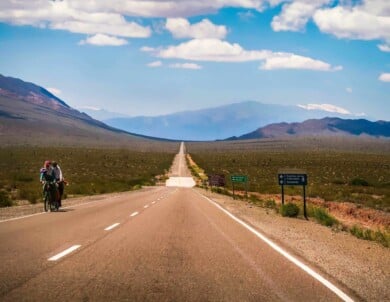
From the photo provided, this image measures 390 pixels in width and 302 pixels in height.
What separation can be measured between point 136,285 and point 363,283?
330 cm

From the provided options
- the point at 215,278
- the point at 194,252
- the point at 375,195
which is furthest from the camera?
the point at 375,195

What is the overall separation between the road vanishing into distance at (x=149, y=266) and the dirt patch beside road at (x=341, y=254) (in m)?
0.35

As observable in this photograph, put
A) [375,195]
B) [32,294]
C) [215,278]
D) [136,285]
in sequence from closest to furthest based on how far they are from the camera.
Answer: [32,294]
[136,285]
[215,278]
[375,195]

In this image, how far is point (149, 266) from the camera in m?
8.76

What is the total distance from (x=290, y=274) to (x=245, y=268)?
0.75 m

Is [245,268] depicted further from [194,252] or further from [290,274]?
[194,252]

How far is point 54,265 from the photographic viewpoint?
28.4 ft

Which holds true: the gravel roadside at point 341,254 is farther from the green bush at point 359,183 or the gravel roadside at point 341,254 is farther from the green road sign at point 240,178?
the green bush at point 359,183

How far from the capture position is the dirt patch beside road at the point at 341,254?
794 centimetres

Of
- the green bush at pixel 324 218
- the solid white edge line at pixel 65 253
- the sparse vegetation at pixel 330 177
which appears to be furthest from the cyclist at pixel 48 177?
the sparse vegetation at pixel 330 177

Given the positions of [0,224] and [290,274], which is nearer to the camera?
[290,274]

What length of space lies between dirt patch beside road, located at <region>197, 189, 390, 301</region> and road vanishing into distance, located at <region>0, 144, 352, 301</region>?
13.8 inches

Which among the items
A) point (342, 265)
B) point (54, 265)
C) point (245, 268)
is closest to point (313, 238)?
point (342, 265)

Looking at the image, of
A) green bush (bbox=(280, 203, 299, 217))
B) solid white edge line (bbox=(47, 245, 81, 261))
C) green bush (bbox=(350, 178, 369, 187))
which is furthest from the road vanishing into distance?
green bush (bbox=(350, 178, 369, 187))
